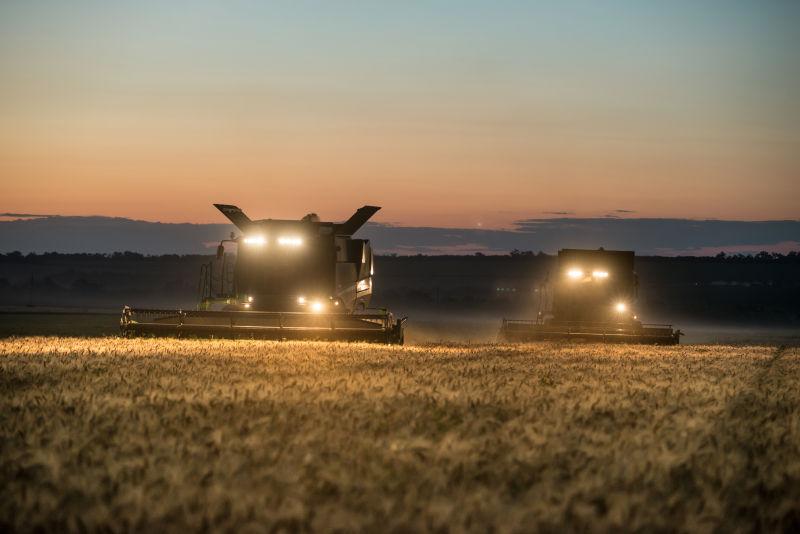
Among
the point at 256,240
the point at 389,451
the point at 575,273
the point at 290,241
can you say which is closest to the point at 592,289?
the point at 575,273

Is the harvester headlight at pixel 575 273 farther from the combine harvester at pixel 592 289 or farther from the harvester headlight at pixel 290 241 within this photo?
the harvester headlight at pixel 290 241

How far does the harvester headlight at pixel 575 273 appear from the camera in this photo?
36.2m

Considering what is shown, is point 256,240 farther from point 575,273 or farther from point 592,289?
point 592,289

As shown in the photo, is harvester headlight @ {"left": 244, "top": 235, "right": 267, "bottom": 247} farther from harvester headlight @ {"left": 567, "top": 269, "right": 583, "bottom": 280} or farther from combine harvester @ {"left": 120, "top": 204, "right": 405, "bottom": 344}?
harvester headlight @ {"left": 567, "top": 269, "right": 583, "bottom": 280}

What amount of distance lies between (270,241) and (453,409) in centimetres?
1844

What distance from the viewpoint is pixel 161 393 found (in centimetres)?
1220

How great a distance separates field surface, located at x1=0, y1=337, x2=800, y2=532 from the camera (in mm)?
6680

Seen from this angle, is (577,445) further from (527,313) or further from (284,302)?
(527,313)

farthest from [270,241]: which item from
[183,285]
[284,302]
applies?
[183,285]

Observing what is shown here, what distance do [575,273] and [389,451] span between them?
28.3 metres

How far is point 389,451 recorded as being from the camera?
8641 millimetres

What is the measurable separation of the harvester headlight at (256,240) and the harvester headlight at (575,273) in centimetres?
1213

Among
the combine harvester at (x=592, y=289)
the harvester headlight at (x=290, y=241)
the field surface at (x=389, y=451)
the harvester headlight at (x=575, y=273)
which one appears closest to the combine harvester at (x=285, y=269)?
the harvester headlight at (x=290, y=241)

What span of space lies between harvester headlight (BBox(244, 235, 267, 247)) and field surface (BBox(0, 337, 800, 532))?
1361 centimetres
